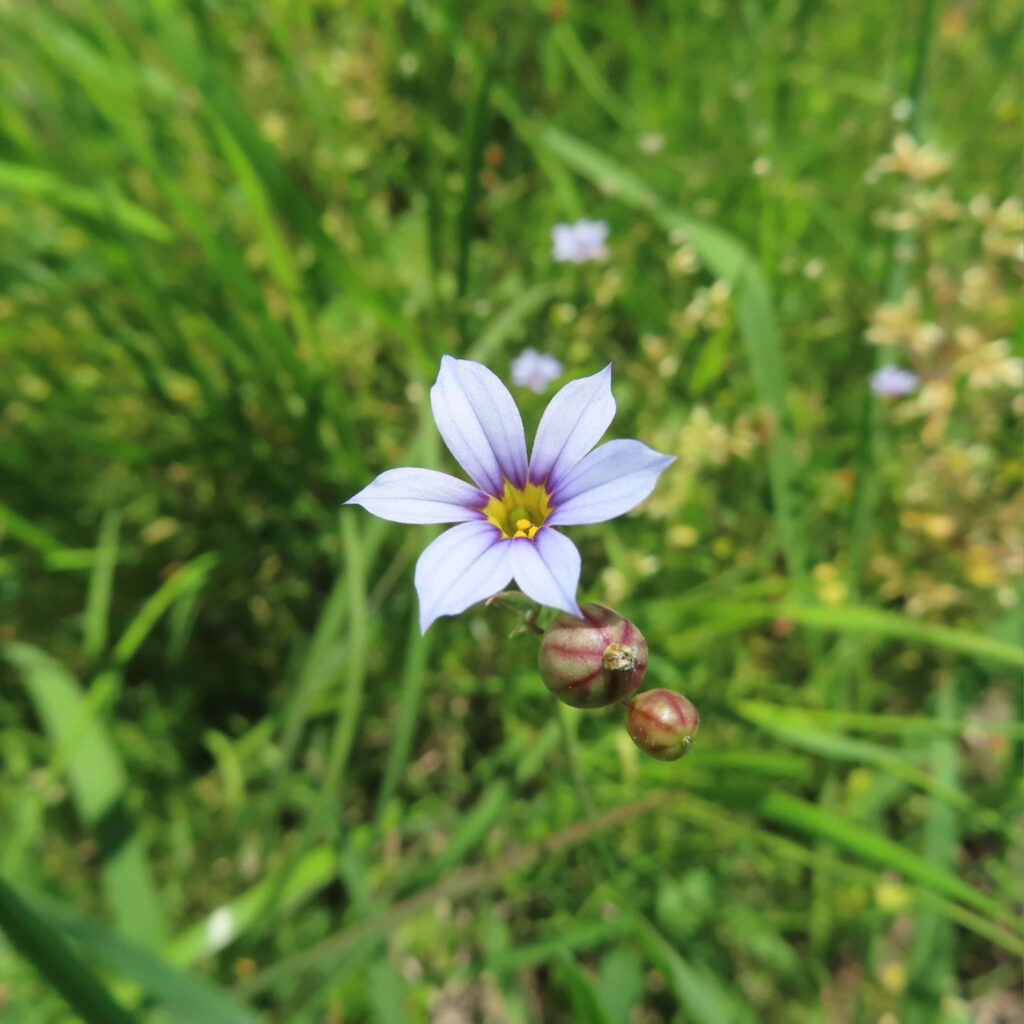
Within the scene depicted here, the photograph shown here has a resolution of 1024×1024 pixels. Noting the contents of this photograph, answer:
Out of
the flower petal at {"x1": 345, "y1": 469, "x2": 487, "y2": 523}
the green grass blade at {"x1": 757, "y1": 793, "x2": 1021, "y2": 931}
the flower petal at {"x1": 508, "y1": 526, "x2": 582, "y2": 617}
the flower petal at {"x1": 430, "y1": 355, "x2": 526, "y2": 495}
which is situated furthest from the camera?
the green grass blade at {"x1": 757, "y1": 793, "x2": 1021, "y2": 931}

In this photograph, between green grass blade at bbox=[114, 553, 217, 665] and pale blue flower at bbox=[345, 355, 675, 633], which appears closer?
pale blue flower at bbox=[345, 355, 675, 633]

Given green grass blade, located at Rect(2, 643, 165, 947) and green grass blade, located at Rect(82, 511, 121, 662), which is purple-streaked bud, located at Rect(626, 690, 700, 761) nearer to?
green grass blade, located at Rect(2, 643, 165, 947)

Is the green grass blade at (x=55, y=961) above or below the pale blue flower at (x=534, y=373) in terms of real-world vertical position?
below

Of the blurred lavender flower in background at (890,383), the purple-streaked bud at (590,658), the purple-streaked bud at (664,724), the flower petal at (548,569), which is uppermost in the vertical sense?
the blurred lavender flower in background at (890,383)

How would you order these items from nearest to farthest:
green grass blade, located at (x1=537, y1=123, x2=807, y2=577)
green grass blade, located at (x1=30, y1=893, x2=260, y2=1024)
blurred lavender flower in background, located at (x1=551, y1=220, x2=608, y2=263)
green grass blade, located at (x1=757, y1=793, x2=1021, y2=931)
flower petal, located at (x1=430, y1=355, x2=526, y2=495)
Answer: flower petal, located at (x1=430, y1=355, x2=526, y2=495) < green grass blade, located at (x1=757, y1=793, x2=1021, y2=931) < green grass blade, located at (x1=30, y1=893, x2=260, y2=1024) < green grass blade, located at (x1=537, y1=123, x2=807, y2=577) < blurred lavender flower in background, located at (x1=551, y1=220, x2=608, y2=263)

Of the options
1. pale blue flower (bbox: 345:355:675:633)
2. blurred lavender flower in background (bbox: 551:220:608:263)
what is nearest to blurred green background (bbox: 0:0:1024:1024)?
blurred lavender flower in background (bbox: 551:220:608:263)

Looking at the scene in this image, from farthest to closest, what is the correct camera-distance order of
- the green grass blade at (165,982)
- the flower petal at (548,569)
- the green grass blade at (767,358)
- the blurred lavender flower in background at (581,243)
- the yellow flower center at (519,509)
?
the blurred lavender flower in background at (581,243)
the green grass blade at (767,358)
the green grass blade at (165,982)
the yellow flower center at (519,509)
the flower petal at (548,569)

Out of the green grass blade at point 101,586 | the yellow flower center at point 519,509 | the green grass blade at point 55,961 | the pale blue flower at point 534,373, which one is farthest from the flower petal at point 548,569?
the green grass blade at point 101,586

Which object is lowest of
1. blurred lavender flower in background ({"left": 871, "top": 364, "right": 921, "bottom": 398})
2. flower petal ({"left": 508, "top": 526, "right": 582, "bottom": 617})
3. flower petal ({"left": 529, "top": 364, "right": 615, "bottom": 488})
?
flower petal ({"left": 508, "top": 526, "right": 582, "bottom": 617})

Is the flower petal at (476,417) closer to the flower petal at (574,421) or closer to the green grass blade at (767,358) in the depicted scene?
the flower petal at (574,421)
